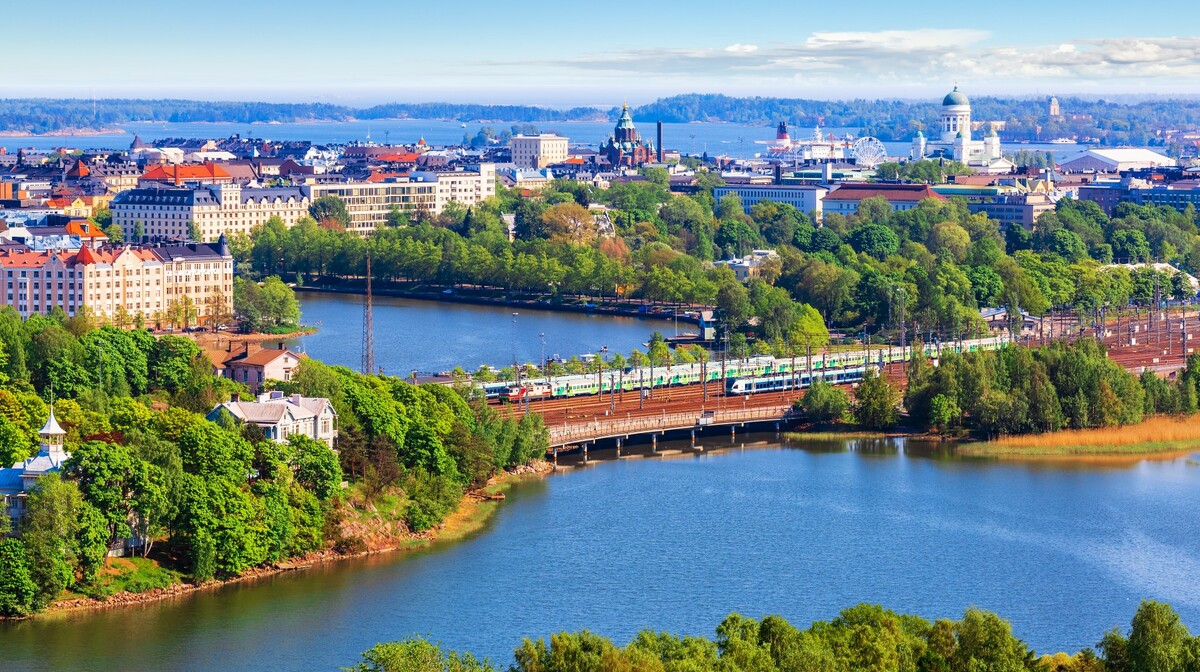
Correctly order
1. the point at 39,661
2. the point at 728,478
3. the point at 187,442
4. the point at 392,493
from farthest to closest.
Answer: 1. the point at 728,478
2. the point at 392,493
3. the point at 187,442
4. the point at 39,661

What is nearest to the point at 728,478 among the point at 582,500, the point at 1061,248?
the point at 582,500

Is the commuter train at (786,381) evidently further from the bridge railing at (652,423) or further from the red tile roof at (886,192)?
the red tile roof at (886,192)

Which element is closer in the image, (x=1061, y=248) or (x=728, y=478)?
(x=728, y=478)

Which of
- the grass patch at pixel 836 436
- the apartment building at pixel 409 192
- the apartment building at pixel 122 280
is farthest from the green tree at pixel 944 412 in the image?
the apartment building at pixel 409 192

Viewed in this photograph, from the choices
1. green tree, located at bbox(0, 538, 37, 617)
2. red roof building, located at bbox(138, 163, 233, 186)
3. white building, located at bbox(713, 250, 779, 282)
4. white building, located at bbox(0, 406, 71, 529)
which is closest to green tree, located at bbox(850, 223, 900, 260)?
white building, located at bbox(713, 250, 779, 282)

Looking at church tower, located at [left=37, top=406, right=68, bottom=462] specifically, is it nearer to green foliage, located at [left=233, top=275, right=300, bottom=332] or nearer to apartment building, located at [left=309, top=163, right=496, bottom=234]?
green foliage, located at [left=233, top=275, right=300, bottom=332]

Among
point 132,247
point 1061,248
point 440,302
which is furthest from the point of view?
point 1061,248

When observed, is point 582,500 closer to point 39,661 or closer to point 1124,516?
point 1124,516

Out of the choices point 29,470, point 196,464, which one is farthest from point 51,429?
point 196,464
